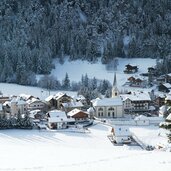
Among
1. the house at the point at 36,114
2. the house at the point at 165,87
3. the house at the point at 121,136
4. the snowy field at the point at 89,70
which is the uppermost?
the snowy field at the point at 89,70

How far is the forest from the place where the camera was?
2842 inches

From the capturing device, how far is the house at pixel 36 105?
4784 centimetres

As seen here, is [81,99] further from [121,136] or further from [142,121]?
[121,136]

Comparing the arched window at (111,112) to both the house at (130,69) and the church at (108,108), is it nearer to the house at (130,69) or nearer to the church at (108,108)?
the church at (108,108)

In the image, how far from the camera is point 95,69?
72.2 metres

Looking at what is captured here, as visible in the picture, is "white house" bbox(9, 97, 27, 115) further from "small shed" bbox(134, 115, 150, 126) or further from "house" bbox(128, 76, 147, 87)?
"house" bbox(128, 76, 147, 87)

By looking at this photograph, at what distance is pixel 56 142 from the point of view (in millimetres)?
33969

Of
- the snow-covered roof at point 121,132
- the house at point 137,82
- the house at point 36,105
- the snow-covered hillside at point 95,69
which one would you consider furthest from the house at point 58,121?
the snow-covered hillside at point 95,69

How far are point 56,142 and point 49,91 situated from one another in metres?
26.8

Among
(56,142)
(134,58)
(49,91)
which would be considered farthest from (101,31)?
(56,142)

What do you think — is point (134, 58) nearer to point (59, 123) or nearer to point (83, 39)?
point (83, 39)

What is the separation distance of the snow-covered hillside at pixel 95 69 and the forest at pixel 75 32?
4.80ft

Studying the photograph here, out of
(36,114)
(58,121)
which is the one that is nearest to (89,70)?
(36,114)

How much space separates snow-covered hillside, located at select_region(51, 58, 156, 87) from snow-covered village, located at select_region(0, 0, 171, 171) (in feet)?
0.51
